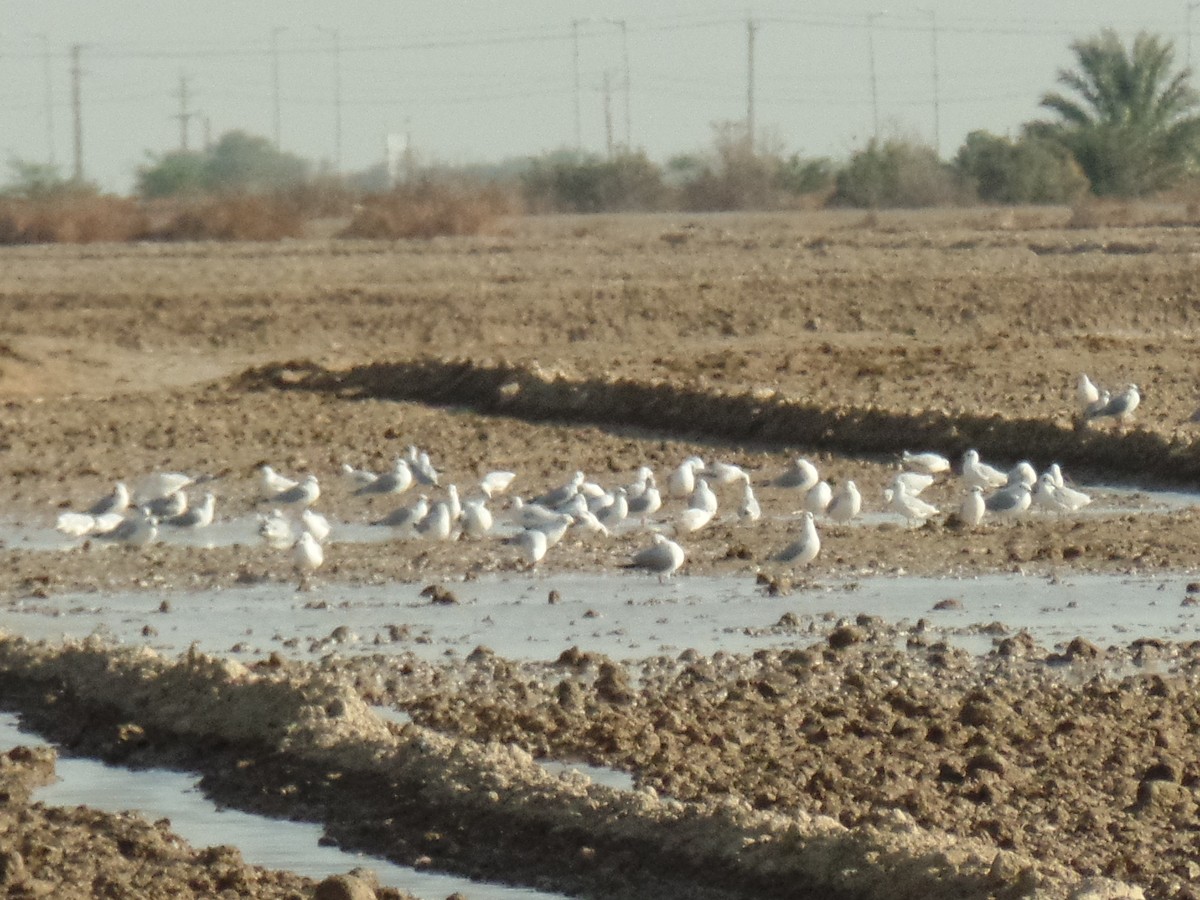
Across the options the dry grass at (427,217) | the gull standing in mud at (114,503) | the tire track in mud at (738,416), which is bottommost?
the gull standing in mud at (114,503)

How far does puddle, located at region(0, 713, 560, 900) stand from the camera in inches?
259

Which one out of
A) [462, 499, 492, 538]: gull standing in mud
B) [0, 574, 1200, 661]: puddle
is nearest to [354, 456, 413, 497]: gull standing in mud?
[462, 499, 492, 538]: gull standing in mud

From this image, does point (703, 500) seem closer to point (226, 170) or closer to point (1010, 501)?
point (1010, 501)

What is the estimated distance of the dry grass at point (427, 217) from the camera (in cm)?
4762

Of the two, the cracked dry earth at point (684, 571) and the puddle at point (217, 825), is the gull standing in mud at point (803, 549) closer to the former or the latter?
the cracked dry earth at point (684, 571)

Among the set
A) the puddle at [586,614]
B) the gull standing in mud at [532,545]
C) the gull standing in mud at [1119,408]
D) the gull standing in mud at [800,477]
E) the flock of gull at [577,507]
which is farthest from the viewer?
the gull standing in mud at [1119,408]

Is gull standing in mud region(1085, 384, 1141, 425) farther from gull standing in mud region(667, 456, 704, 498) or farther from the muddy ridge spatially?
the muddy ridge

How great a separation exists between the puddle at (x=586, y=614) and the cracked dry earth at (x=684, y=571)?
304mm

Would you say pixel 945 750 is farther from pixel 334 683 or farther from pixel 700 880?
pixel 334 683

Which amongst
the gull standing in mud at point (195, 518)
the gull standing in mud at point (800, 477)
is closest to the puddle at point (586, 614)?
the gull standing in mud at point (195, 518)

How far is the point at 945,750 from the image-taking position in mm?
7621

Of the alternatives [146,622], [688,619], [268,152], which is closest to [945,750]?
[688,619]

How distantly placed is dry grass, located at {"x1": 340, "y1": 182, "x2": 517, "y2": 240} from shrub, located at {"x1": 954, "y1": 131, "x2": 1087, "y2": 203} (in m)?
17.8

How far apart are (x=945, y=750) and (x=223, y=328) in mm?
21894
